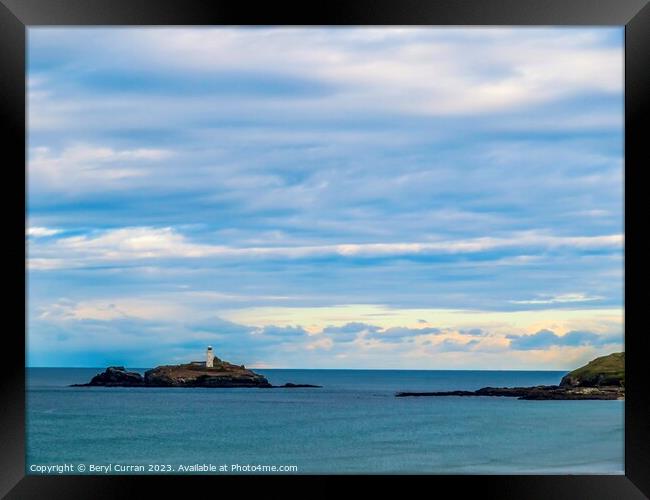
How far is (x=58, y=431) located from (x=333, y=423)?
9.56 metres

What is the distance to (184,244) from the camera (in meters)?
23.2

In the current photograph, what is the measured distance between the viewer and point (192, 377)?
29.8m

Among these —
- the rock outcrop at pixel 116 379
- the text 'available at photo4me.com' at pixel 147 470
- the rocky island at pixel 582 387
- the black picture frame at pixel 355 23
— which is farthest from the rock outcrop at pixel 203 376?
the black picture frame at pixel 355 23

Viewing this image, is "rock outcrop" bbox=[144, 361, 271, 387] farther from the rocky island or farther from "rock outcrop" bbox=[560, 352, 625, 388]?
"rock outcrop" bbox=[560, 352, 625, 388]

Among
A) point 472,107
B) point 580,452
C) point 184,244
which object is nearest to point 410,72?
point 472,107

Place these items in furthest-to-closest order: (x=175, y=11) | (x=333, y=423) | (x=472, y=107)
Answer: (x=333, y=423), (x=472, y=107), (x=175, y=11)

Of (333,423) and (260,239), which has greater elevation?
(260,239)

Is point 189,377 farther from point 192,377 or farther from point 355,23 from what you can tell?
point 355,23

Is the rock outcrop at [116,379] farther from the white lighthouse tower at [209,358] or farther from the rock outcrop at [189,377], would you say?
the white lighthouse tower at [209,358]

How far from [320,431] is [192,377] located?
5.59m

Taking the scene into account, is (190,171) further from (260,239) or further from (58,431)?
(58,431)

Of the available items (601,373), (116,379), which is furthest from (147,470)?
(116,379)

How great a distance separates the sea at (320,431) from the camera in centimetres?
2484

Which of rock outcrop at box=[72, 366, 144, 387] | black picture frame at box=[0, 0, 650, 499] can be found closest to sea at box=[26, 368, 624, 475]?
rock outcrop at box=[72, 366, 144, 387]
